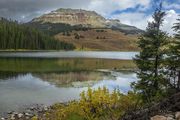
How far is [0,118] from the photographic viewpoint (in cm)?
2638

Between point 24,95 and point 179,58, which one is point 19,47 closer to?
point 24,95

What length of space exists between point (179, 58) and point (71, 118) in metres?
9.26

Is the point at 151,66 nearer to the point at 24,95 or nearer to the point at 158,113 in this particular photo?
the point at 158,113

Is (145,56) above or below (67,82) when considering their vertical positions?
above

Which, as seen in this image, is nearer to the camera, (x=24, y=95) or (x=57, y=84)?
(x=24, y=95)

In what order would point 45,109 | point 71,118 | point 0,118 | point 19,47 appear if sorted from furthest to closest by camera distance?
A: 1. point 19,47
2. point 45,109
3. point 0,118
4. point 71,118

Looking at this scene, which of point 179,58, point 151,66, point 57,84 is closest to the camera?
point 179,58

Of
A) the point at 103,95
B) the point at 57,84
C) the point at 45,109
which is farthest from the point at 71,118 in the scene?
the point at 57,84

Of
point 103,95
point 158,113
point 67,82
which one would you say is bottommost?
point 67,82

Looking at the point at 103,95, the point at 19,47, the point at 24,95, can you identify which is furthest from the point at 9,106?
the point at 19,47

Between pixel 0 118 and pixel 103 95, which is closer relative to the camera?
pixel 103 95

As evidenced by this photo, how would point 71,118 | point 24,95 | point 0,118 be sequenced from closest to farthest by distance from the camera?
point 71,118
point 0,118
point 24,95

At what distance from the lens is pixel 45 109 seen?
30.9m

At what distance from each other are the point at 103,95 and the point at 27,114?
533 inches
